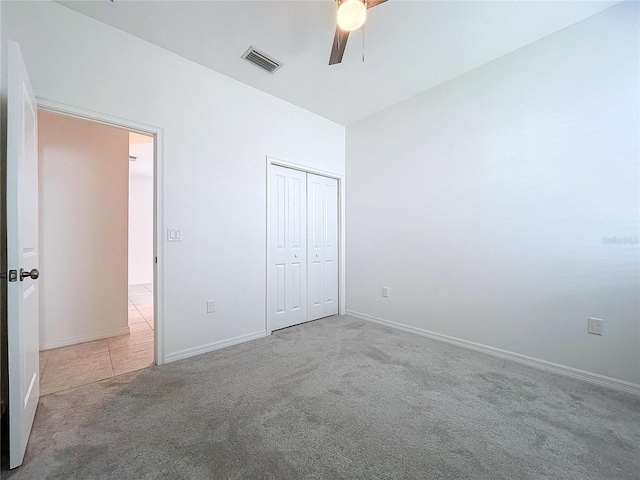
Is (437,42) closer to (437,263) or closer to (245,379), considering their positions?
(437,263)

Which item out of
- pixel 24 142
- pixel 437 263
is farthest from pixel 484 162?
pixel 24 142

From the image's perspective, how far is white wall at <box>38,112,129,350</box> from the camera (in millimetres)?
2721

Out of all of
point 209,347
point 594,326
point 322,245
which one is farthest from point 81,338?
point 594,326

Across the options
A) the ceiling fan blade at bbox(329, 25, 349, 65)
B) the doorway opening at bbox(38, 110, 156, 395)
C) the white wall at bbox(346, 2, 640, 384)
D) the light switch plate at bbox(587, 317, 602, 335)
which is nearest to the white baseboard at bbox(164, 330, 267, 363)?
the doorway opening at bbox(38, 110, 156, 395)

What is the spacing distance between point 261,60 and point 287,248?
1987 millimetres

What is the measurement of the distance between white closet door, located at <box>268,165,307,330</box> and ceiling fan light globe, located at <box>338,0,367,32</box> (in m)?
1.86

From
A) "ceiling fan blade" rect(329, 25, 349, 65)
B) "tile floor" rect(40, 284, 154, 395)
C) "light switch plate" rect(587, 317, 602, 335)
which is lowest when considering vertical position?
"tile floor" rect(40, 284, 154, 395)

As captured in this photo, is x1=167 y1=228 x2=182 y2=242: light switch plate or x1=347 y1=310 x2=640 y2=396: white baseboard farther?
x1=167 y1=228 x2=182 y2=242: light switch plate

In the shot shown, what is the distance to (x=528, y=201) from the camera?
237 centimetres

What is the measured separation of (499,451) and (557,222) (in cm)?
183

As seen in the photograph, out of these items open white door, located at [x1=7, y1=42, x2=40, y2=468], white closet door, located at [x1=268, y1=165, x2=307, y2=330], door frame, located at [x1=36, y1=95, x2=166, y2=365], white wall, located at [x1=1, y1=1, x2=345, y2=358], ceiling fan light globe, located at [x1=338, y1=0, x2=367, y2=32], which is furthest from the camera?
white closet door, located at [x1=268, y1=165, x2=307, y2=330]

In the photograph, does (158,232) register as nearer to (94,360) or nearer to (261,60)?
(94,360)

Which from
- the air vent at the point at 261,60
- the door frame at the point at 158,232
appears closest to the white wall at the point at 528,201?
the air vent at the point at 261,60

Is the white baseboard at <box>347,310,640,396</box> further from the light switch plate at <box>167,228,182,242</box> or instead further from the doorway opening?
the doorway opening
